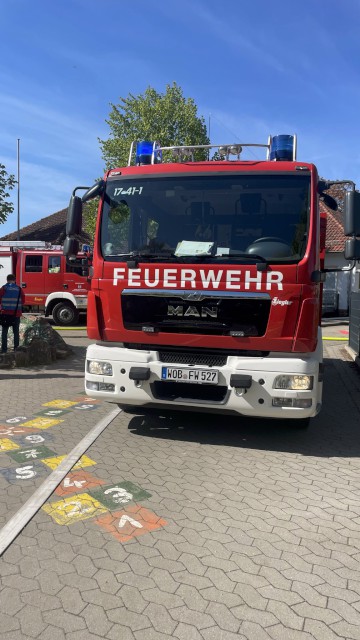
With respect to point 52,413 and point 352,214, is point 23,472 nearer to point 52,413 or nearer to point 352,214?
point 52,413

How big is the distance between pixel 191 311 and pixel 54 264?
1248cm

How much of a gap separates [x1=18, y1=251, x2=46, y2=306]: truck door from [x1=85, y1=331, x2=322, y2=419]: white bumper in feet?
39.5

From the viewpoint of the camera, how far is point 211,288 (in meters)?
4.50

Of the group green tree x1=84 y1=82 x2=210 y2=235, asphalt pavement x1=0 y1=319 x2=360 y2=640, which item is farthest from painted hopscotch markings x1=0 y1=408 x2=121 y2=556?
green tree x1=84 y1=82 x2=210 y2=235

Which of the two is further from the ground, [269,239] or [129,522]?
[269,239]

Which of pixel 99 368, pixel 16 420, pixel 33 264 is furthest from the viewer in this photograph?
pixel 33 264

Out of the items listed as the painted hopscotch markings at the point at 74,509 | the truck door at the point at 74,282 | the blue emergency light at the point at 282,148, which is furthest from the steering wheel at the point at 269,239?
the truck door at the point at 74,282

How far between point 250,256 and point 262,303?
1.48 ft

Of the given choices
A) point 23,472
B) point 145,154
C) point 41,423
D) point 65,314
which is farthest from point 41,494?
point 65,314

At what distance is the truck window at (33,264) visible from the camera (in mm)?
16297

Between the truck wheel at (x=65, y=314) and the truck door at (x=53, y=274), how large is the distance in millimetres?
575

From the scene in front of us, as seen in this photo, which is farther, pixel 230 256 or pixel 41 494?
pixel 230 256

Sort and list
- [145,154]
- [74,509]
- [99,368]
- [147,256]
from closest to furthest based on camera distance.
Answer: [74,509], [147,256], [99,368], [145,154]

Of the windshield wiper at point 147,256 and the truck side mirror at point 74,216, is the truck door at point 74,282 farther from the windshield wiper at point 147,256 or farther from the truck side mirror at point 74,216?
the windshield wiper at point 147,256
